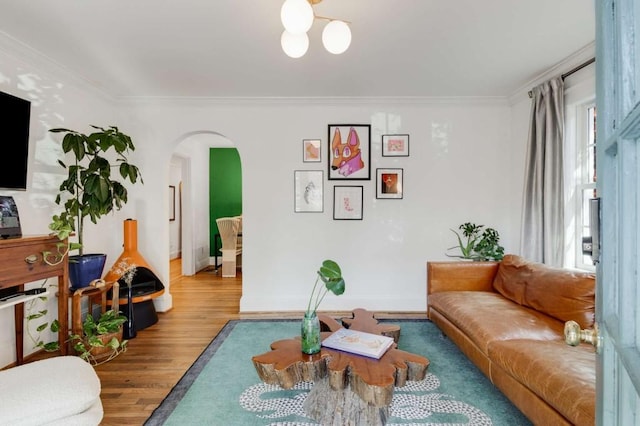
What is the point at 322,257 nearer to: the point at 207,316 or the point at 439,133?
the point at 207,316

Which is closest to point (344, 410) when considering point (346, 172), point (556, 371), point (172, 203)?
point (556, 371)

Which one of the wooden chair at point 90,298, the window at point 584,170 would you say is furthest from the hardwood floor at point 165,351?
the window at point 584,170

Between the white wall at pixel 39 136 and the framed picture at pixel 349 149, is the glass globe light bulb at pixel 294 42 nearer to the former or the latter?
the framed picture at pixel 349 149

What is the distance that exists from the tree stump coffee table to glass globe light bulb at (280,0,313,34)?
172 cm

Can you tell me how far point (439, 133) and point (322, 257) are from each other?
2074mm

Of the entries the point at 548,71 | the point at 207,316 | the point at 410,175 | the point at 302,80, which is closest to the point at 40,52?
the point at 302,80

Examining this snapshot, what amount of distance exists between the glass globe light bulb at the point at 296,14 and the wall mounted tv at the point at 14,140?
2.27 metres

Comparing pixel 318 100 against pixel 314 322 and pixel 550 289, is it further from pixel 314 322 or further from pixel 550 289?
pixel 550 289

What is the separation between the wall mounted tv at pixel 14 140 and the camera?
241cm

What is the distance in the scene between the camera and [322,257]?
3984 mm

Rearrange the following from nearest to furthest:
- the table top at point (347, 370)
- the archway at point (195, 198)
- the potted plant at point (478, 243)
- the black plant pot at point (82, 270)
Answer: the table top at point (347, 370), the black plant pot at point (82, 270), the potted plant at point (478, 243), the archway at point (195, 198)

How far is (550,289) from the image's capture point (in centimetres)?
238

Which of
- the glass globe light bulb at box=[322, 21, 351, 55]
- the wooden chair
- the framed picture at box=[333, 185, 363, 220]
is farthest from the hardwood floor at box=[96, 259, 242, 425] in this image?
the glass globe light bulb at box=[322, 21, 351, 55]

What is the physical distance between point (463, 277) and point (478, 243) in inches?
31.8
